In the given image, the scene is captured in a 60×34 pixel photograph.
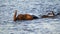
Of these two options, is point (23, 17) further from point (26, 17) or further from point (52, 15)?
point (52, 15)

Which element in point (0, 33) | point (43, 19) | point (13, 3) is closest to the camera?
point (0, 33)

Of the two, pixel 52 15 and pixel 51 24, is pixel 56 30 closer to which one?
pixel 51 24

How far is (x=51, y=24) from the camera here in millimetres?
8945

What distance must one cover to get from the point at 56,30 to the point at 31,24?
1124 mm

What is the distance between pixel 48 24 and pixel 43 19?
2.61ft

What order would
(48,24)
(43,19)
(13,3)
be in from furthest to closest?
(13,3), (43,19), (48,24)

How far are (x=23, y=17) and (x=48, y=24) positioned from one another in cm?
120

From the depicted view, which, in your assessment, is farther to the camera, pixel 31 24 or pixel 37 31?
pixel 31 24

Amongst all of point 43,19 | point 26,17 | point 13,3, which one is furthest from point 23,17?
point 13,3

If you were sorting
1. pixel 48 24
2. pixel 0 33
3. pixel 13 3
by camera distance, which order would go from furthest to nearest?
pixel 13 3 < pixel 48 24 < pixel 0 33

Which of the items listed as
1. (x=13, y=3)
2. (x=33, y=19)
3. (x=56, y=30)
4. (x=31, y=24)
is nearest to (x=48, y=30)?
(x=56, y=30)

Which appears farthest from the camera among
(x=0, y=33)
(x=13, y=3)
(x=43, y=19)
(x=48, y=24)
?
(x=13, y=3)

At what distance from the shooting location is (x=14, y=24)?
9000mm

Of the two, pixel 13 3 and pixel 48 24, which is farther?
pixel 13 3
